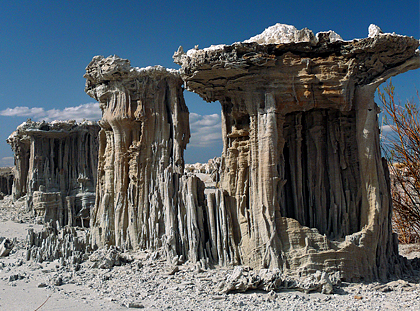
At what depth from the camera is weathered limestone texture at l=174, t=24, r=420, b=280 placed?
337 inches

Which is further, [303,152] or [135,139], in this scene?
[135,139]

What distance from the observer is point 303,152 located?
9.95 meters

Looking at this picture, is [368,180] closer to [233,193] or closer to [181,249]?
[233,193]

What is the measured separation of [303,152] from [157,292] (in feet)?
16.4

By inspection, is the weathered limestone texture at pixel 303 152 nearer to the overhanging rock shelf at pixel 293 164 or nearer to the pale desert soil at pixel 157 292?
the overhanging rock shelf at pixel 293 164

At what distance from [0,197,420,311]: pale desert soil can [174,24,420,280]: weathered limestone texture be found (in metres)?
0.68

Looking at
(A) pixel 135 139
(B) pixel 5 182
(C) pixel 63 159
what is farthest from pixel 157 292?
(B) pixel 5 182

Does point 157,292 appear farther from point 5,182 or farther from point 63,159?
point 5,182

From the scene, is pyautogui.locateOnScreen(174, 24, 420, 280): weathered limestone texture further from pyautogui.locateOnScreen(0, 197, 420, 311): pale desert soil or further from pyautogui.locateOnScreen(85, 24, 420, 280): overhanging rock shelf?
pyautogui.locateOnScreen(0, 197, 420, 311): pale desert soil

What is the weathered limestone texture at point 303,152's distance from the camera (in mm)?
8555

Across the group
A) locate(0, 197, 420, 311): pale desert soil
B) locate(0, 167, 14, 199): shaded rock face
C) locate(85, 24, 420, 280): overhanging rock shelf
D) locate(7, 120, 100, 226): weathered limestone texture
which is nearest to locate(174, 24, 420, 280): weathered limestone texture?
locate(85, 24, 420, 280): overhanging rock shelf

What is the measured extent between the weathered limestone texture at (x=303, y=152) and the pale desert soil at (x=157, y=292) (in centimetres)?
68

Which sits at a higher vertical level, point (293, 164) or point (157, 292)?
point (293, 164)

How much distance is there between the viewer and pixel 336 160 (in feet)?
31.1
